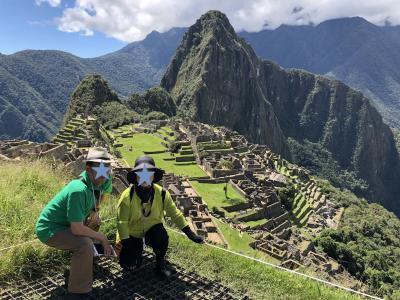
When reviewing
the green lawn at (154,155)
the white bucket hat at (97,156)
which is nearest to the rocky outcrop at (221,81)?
the green lawn at (154,155)

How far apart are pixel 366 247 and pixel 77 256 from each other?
37.8 meters

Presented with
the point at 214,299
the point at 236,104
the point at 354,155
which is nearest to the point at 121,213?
the point at 214,299

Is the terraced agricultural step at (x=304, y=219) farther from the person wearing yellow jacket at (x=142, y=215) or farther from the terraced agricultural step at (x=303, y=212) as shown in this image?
the person wearing yellow jacket at (x=142, y=215)

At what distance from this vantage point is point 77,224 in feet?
15.4

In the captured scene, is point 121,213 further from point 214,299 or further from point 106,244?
point 214,299

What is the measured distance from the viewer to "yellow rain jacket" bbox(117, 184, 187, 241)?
5.45 meters

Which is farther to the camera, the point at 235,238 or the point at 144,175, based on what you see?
the point at 235,238

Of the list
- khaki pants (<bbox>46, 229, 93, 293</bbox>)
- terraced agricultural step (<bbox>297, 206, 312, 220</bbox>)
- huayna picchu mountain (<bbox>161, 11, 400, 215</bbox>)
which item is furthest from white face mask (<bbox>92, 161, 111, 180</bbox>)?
huayna picchu mountain (<bbox>161, 11, 400, 215</bbox>)

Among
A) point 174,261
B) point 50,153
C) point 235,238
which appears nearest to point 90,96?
point 235,238

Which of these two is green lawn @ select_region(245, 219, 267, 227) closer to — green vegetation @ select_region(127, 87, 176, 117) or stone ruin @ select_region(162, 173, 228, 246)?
stone ruin @ select_region(162, 173, 228, 246)

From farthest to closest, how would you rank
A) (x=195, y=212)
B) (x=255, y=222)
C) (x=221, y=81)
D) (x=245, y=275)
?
(x=221, y=81) → (x=255, y=222) → (x=195, y=212) → (x=245, y=275)

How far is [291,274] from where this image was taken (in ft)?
20.7

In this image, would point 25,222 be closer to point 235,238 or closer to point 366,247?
point 235,238

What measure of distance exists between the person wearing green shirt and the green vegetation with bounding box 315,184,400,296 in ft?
56.4
